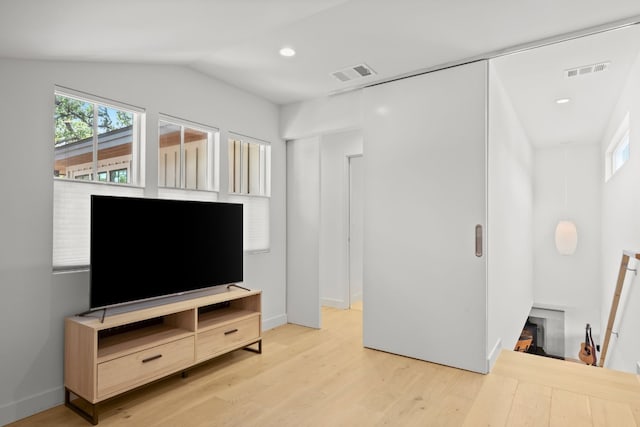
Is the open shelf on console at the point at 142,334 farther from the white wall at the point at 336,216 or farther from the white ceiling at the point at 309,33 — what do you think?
the white wall at the point at 336,216

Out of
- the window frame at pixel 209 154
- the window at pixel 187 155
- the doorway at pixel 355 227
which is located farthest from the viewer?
the doorway at pixel 355 227

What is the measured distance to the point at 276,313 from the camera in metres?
4.38

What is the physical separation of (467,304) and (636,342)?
5.00ft

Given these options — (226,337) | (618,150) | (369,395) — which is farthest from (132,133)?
(618,150)

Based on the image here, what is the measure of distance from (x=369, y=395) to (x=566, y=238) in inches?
195

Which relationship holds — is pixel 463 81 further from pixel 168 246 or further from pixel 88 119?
pixel 88 119

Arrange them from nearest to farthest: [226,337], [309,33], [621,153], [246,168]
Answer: [309,33] < [226,337] < [246,168] < [621,153]

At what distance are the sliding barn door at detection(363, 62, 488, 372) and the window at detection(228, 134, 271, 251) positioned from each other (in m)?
1.27

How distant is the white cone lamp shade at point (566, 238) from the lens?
590 cm

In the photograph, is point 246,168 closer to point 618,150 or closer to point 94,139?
point 94,139

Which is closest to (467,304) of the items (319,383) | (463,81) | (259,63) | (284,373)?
(319,383)

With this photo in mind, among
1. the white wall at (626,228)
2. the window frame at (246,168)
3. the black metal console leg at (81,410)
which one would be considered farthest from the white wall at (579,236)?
the black metal console leg at (81,410)

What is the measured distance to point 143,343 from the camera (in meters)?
2.59

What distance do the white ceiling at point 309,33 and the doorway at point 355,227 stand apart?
2121mm
